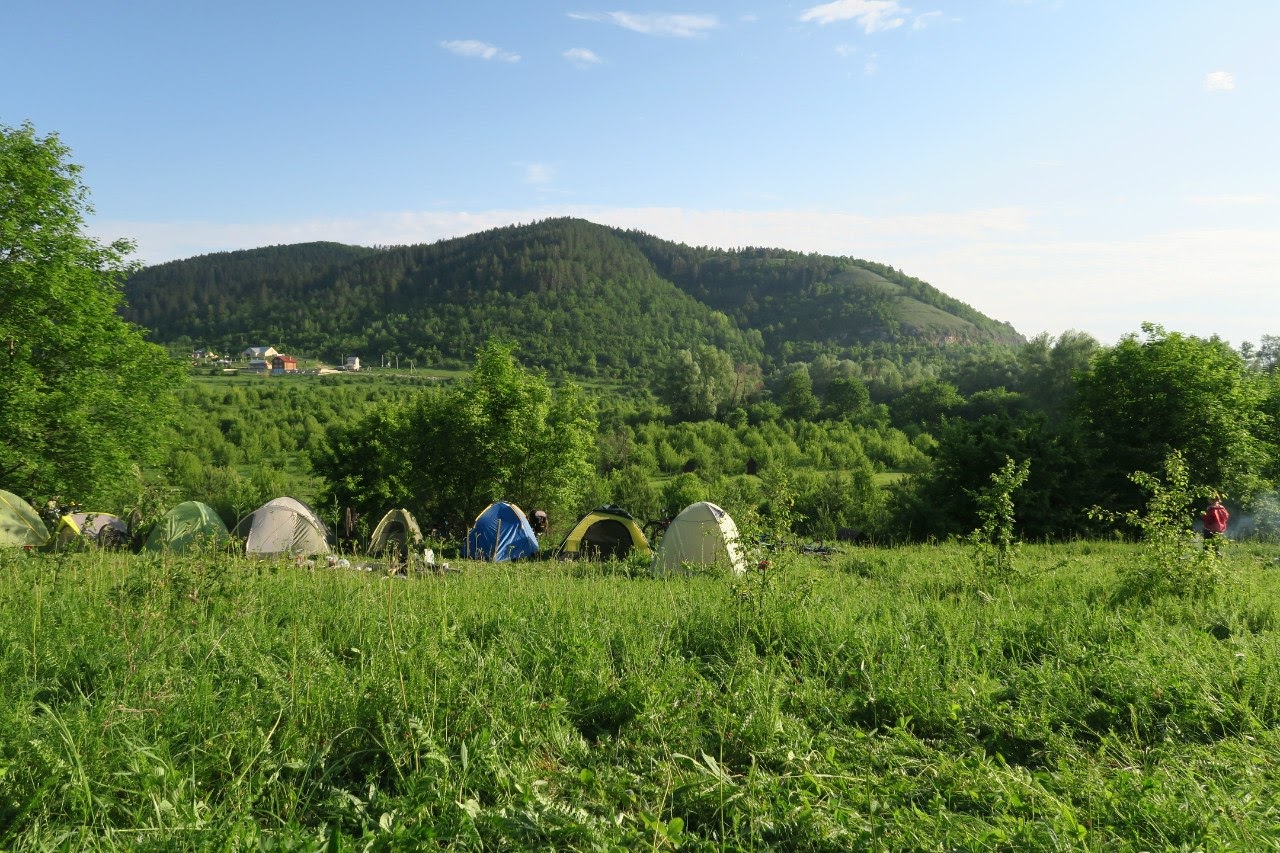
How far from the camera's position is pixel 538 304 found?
139500 mm

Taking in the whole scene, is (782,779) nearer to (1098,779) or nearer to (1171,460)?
(1098,779)

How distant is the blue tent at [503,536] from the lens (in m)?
17.7

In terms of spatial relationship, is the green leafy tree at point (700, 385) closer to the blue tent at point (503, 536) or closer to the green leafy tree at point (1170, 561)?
the blue tent at point (503, 536)

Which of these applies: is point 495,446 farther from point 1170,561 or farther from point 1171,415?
point 1170,561

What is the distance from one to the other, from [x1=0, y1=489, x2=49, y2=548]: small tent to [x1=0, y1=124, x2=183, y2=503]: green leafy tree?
3.28m

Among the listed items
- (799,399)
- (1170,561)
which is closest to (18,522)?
(1170,561)

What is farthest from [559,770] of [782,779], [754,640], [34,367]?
[34,367]

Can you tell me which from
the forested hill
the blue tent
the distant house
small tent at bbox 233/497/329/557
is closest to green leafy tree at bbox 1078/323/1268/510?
the blue tent

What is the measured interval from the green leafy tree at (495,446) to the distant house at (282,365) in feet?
315

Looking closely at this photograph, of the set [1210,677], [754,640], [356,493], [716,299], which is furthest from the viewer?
[716,299]

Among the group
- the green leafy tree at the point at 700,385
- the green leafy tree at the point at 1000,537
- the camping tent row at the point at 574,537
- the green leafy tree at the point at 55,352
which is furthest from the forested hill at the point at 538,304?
the green leafy tree at the point at 1000,537

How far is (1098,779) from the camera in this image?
2.98m

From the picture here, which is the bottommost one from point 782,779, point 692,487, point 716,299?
point 692,487

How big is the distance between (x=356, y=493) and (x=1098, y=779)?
3260 cm
